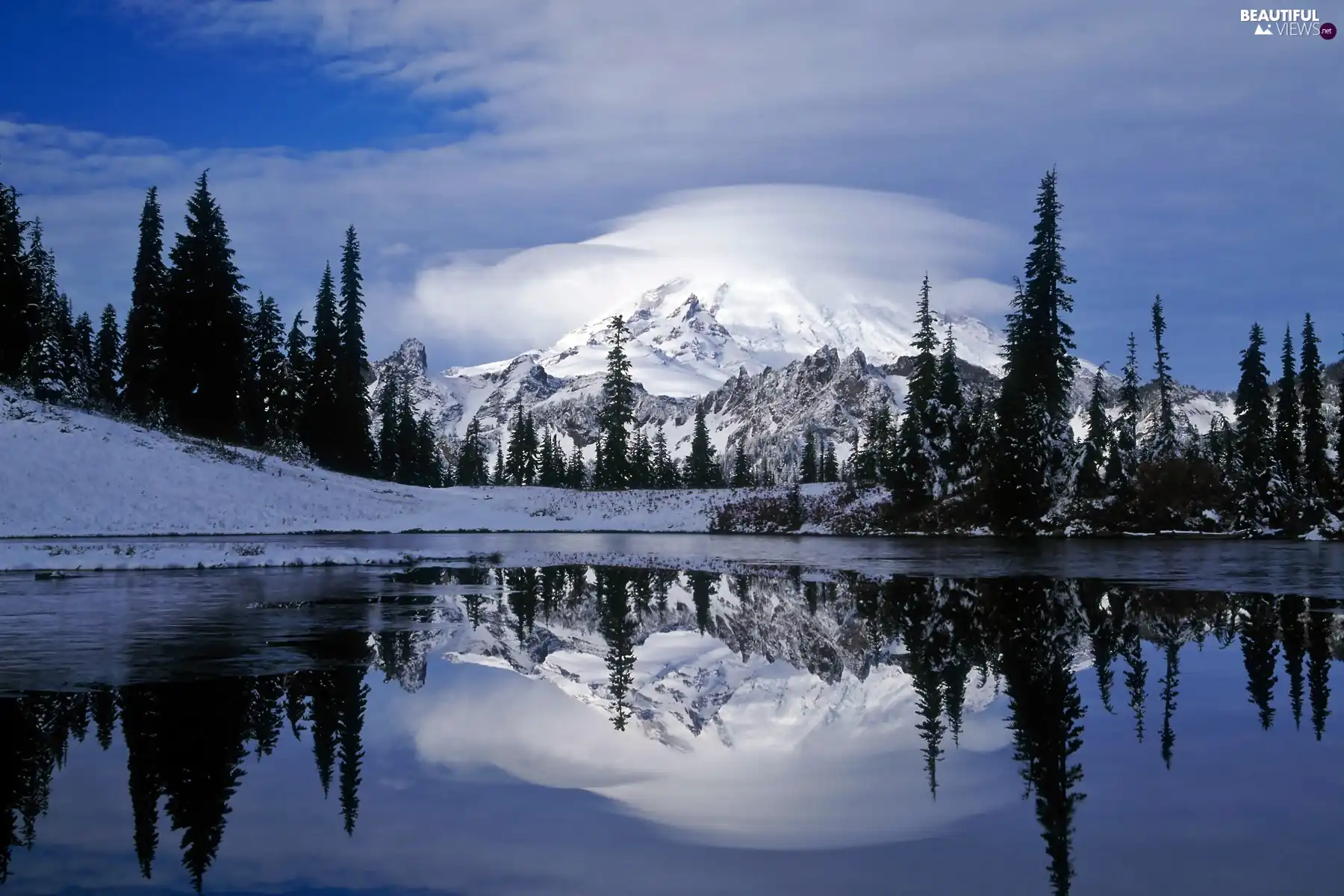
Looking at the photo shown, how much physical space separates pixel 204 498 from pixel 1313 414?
250 ft

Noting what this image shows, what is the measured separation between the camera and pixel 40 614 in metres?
17.4

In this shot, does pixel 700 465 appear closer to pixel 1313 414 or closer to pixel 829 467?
pixel 829 467

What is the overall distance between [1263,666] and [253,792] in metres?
11.3

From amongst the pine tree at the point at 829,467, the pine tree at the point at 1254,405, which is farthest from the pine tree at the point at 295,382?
the pine tree at the point at 829,467

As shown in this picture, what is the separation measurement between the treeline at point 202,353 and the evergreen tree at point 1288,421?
68.9 m

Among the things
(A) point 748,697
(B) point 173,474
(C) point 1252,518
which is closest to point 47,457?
(B) point 173,474

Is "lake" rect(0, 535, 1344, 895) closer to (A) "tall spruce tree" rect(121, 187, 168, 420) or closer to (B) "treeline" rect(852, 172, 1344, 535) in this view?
(B) "treeline" rect(852, 172, 1344, 535)

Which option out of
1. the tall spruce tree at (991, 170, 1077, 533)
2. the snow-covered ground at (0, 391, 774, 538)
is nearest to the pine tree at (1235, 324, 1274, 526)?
the tall spruce tree at (991, 170, 1077, 533)

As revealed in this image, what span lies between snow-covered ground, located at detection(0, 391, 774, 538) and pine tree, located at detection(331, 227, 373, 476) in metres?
16.4

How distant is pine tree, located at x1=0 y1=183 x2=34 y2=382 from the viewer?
61.1 metres

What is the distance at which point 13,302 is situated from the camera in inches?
2440

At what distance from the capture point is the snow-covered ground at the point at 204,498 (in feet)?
142

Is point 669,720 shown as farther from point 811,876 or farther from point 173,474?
point 173,474

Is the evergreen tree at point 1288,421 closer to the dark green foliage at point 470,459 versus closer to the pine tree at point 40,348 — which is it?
the pine tree at point 40,348
